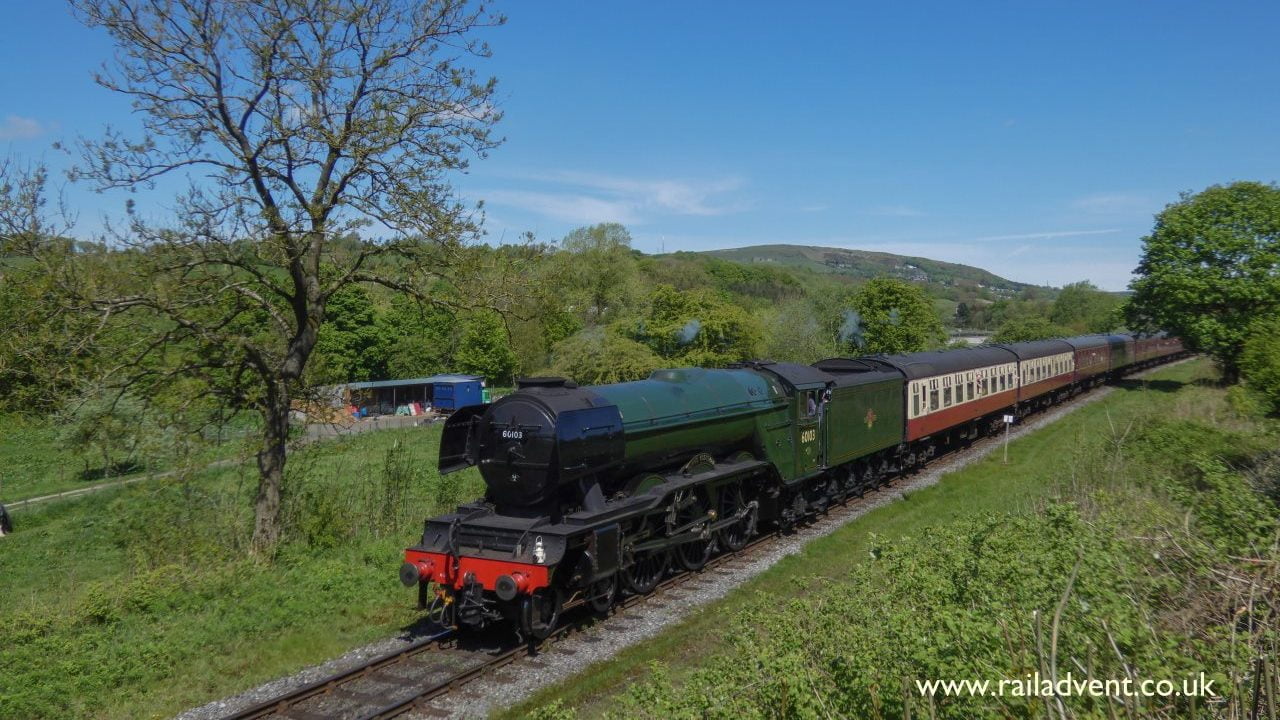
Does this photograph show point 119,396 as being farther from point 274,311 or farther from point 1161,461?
point 1161,461

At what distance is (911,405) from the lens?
2131cm

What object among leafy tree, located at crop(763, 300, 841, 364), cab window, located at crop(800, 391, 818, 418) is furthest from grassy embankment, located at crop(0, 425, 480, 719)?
leafy tree, located at crop(763, 300, 841, 364)

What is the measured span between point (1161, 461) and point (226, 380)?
21.1m

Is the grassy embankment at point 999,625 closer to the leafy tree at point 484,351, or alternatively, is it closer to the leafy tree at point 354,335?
the leafy tree at point 484,351

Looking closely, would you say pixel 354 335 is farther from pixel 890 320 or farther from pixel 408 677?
pixel 408 677

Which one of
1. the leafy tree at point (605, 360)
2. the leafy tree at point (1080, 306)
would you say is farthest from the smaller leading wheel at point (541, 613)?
the leafy tree at point (1080, 306)

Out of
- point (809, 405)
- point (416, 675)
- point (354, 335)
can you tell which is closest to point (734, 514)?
point (809, 405)

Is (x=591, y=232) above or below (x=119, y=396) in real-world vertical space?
above

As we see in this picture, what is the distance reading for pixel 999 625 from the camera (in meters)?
5.04

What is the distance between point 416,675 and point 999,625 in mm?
7166

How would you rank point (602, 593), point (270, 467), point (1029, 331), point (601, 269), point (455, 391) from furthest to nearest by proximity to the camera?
point (1029, 331)
point (601, 269)
point (455, 391)
point (270, 467)
point (602, 593)

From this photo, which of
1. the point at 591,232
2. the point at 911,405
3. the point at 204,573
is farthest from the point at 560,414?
the point at 591,232

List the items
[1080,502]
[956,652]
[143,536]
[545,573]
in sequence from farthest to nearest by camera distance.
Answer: [143,536] < [1080,502] < [545,573] < [956,652]

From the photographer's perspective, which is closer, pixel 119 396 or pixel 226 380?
pixel 119 396
